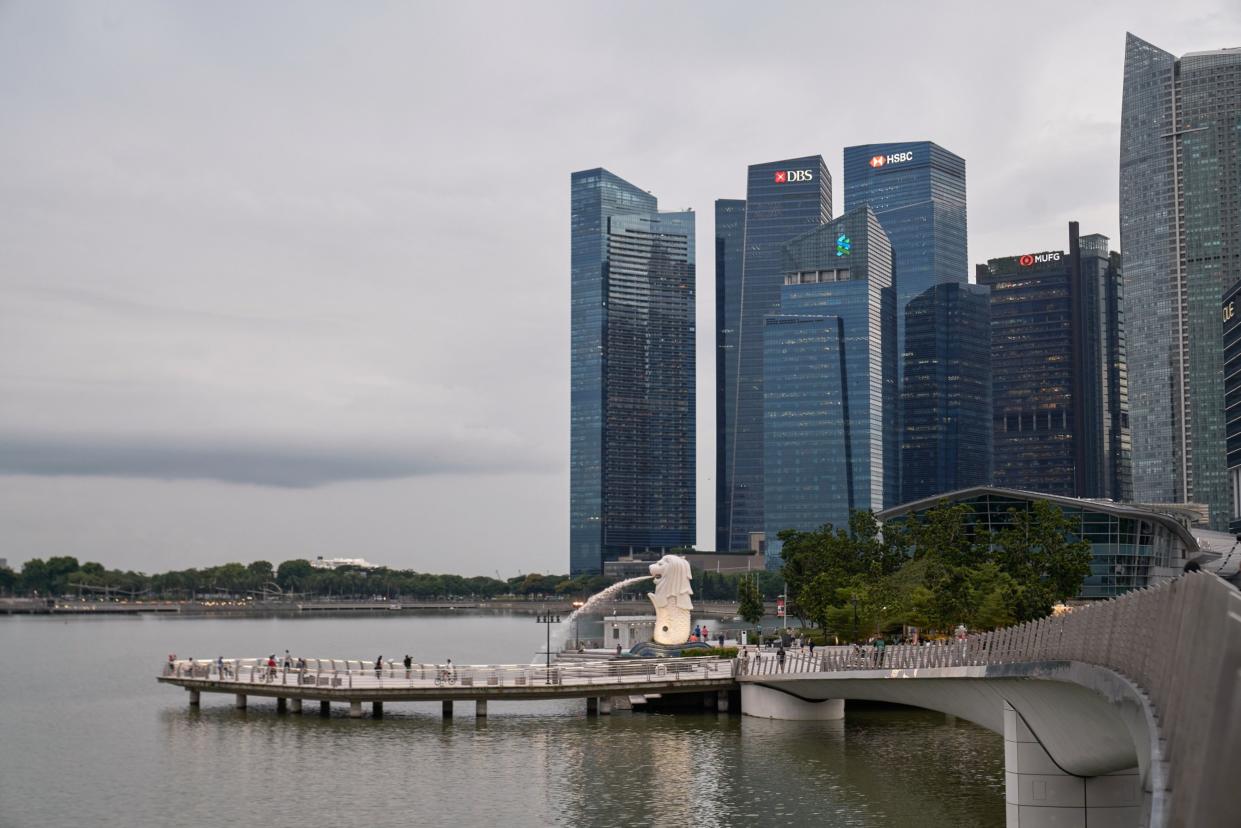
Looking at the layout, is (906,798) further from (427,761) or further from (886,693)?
(427,761)

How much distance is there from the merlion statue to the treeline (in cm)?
1005

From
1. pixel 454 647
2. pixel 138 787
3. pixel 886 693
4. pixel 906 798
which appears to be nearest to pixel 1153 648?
pixel 906 798

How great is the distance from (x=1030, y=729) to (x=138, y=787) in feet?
103

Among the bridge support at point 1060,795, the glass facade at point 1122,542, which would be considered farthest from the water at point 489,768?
the glass facade at point 1122,542

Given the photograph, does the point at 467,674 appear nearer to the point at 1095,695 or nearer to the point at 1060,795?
the point at 1060,795

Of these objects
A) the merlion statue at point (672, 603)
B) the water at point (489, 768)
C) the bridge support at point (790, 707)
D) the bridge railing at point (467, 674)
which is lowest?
the water at point (489, 768)

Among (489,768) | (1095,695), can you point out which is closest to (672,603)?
(489,768)

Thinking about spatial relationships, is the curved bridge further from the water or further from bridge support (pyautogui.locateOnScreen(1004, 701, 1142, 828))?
the water

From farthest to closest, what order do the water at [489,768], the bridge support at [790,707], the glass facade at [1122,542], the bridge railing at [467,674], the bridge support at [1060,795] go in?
the glass facade at [1122,542] → the bridge railing at [467,674] → the bridge support at [790,707] → the water at [489,768] → the bridge support at [1060,795]

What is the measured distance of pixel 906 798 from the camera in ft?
146

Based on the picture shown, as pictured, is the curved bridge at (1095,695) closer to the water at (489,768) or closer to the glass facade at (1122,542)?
the water at (489,768)

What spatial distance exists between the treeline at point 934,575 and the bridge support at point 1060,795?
3889cm

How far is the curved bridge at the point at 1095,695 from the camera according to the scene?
12688 millimetres

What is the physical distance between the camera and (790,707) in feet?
212
